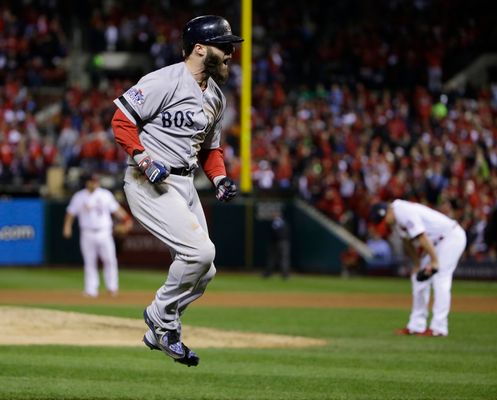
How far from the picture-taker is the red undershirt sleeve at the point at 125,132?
7438mm

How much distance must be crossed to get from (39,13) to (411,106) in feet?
41.9

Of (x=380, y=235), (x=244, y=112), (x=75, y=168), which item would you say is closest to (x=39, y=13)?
(x=75, y=168)

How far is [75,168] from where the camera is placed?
2886 centimetres

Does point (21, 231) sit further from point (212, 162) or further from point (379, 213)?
point (212, 162)

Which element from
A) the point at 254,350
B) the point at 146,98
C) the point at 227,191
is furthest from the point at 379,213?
the point at 146,98

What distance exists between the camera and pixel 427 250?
13.2 meters

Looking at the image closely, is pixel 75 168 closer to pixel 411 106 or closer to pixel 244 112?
pixel 244 112

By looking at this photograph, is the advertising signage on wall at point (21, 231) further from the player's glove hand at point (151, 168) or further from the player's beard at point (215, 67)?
the player's glove hand at point (151, 168)

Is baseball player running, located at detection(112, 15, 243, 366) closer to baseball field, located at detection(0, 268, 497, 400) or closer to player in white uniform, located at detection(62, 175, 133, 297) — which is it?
baseball field, located at detection(0, 268, 497, 400)

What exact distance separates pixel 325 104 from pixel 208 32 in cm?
2160

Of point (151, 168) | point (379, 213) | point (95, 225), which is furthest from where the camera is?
point (95, 225)

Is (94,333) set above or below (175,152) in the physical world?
below

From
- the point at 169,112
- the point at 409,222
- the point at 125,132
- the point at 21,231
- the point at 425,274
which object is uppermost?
the point at 169,112

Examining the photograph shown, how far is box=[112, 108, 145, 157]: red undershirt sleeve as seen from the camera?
7.44 m
